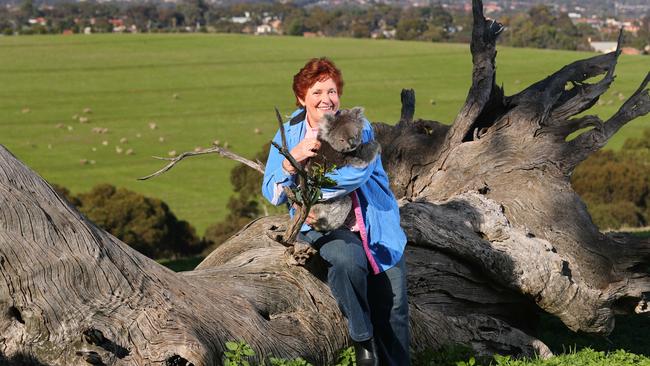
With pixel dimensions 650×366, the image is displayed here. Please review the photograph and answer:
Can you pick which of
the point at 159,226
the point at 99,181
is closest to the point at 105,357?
the point at 159,226

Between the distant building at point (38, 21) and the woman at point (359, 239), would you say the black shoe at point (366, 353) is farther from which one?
the distant building at point (38, 21)

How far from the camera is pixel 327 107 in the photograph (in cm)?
643

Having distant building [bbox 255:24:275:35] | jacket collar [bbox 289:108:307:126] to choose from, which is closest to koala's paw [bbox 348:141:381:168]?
jacket collar [bbox 289:108:307:126]

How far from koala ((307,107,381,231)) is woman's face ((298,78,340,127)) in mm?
222

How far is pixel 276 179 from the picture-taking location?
6.36 m

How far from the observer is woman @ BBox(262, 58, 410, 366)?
6301 mm

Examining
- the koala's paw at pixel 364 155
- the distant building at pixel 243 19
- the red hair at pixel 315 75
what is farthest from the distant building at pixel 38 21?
→ the koala's paw at pixel 364 155

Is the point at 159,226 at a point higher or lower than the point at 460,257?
lower

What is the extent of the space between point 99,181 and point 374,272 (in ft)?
150

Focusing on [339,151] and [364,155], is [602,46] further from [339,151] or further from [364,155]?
[339,151]

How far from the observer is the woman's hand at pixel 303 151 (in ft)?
20.2

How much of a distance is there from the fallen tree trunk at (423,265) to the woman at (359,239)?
1.65ft

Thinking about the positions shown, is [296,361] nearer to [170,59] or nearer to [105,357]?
[105,357]

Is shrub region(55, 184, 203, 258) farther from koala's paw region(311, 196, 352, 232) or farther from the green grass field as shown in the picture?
koala's paw region(311, 196, 352, 232)
